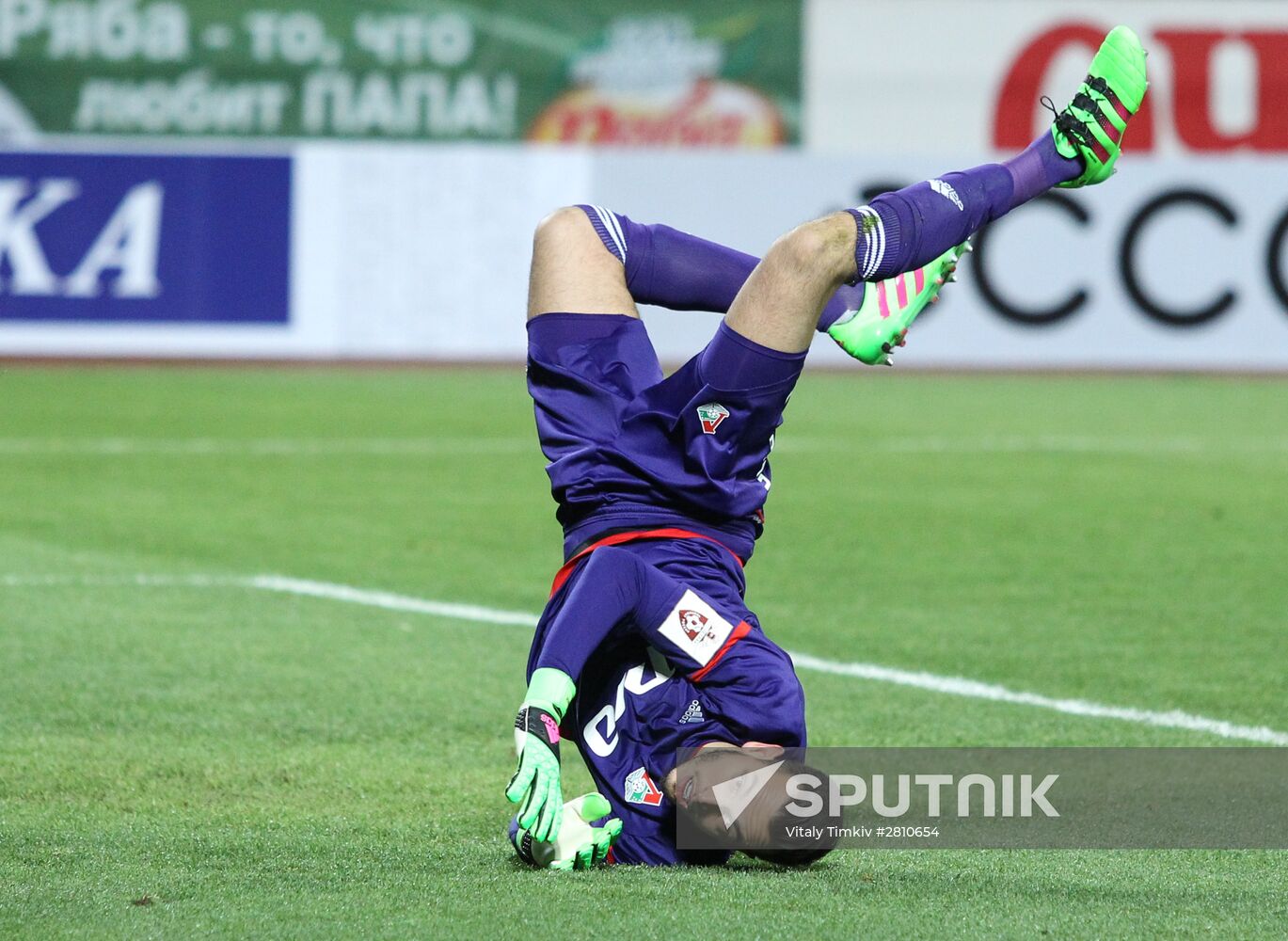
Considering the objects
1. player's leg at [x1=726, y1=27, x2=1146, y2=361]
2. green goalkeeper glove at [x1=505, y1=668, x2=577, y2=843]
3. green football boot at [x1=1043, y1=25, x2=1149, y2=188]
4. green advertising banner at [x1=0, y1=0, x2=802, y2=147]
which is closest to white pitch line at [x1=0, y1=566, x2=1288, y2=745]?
player's leg at [x1=726, y1=27, x2=1146, y2=361]

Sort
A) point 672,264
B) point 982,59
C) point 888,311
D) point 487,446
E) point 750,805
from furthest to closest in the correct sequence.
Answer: point 982,59
point 487,446
point 672,264
point 888,311
point 750,805

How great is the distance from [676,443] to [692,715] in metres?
0.66

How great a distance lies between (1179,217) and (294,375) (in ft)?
23.0

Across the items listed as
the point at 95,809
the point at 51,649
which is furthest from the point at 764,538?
the point at 95,809

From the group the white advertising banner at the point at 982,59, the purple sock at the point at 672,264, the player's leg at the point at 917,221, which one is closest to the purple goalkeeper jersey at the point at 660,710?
the player's leg at the point at 917,221

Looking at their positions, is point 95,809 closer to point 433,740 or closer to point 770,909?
point 433,740

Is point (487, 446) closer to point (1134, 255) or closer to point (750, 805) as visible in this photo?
point (1134, 255)

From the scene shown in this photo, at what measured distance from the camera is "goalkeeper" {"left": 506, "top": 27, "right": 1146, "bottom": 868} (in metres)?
4.20

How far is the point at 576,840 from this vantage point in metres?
4.04

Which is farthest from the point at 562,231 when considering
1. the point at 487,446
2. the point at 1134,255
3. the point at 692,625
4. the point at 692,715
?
the point at 1134,255

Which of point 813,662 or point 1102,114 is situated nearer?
point 1102,114

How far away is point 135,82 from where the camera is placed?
2275 centimetres

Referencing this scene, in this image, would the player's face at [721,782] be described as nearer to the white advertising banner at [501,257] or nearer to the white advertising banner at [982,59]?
the white advertising banner at [501,257]

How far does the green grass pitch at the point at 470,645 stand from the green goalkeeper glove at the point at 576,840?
0.05 meters
